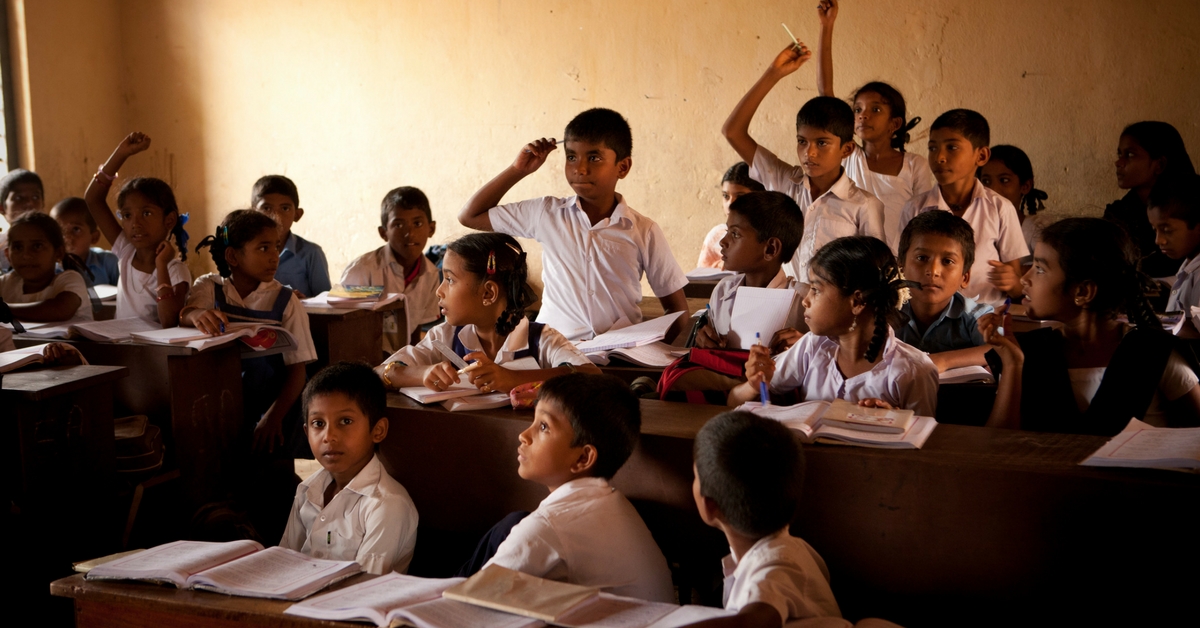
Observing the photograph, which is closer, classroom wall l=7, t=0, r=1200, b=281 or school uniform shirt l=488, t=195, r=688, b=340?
school uniform shirt l=488, t=195, r=688, b=340

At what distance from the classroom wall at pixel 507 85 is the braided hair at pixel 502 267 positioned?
10.2ft

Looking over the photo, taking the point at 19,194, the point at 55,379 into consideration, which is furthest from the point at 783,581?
the point at 19,194

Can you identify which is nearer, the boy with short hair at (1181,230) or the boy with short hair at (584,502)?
the boy with short hair at (584,502)

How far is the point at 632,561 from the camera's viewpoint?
5.75ft

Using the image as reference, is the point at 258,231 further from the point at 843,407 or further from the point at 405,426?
the point at 843,407

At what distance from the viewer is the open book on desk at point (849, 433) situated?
1713mm

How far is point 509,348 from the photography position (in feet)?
7.97

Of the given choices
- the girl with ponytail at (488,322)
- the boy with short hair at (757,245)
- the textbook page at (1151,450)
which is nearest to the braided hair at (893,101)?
the boy with short hair at (757,245)

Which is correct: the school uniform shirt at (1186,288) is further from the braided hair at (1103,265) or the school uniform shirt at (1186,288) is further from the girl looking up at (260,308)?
the girl looking up at (260,308)

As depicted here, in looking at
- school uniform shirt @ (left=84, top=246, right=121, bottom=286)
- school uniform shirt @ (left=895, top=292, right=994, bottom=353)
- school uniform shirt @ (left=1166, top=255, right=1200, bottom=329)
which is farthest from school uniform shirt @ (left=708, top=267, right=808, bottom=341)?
school uniform shirt @ (left=84, top=246, right=121, bottom=286)

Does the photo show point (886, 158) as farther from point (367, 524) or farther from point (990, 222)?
point (367, 524)

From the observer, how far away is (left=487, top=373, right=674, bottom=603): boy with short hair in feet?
5.58

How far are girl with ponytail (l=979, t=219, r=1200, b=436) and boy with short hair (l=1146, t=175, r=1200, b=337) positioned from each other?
1.12 meters

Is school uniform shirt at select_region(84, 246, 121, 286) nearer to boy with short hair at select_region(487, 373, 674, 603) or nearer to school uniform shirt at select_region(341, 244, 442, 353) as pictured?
school uniform shirt at select_region(341, 244, 442, 353)
